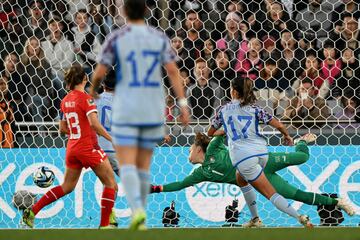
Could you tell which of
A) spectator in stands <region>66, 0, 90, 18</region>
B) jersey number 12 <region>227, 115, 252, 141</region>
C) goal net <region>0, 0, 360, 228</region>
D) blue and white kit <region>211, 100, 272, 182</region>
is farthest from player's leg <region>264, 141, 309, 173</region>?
spectator in stands <region>66, 0, 90, 18</region>

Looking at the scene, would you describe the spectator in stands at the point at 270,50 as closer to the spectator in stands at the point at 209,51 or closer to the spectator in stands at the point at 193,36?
the spectator in stands at the point at 209,51

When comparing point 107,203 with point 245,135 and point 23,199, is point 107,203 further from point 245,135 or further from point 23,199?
point 23,199

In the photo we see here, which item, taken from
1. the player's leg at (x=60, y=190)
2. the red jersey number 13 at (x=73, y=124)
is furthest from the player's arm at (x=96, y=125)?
the player's leg at (x=60, y=190)

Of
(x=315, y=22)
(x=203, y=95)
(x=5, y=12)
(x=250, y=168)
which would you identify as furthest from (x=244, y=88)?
(x=5, y=12)

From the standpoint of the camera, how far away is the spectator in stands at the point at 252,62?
13109mm

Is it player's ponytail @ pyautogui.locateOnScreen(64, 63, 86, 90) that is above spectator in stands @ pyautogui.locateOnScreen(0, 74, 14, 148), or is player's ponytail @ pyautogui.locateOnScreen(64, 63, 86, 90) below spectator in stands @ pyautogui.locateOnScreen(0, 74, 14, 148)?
above

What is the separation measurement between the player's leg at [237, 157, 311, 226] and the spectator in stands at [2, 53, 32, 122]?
341 cm

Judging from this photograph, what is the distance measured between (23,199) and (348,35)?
14.9 ft

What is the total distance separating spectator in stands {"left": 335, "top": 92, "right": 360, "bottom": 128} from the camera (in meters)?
→ 12.4

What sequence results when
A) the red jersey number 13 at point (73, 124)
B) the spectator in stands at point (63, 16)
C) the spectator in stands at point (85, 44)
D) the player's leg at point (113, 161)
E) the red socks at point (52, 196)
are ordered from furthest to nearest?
the spectator in stands at point (63, 16) < the spectator in stands at point (85, 44) < the player's leg at point (113, 161) < the red socks at point (52, 196) < the red jersey number 13 at point (73, 124)

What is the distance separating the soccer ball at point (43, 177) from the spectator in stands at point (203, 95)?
190 cm

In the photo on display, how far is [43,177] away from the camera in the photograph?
12.7 metres

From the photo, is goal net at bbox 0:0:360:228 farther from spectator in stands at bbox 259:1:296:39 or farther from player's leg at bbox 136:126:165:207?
player's leg at bbox 136:126:165:207

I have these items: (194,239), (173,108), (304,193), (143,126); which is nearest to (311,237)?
(194,239)
